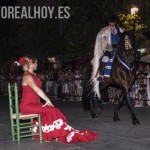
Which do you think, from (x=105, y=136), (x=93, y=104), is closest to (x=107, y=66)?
(x=93, y=104)

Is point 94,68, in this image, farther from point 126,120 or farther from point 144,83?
point 144,83

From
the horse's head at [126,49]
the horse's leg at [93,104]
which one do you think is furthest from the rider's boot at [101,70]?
the horse's leg at [93,104]

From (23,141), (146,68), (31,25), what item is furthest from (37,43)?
(23,141)

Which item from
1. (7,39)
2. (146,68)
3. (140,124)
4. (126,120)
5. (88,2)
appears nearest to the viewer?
(140,124)

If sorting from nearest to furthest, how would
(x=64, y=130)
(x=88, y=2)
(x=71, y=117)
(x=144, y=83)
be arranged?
(x=64, y=130), (x=71, y=117), (x=144, y=83), (x=88, y=2)

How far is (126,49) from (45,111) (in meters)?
3.64

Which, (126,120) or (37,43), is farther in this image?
(37,43)

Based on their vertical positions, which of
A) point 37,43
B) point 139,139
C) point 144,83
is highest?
point 37,43

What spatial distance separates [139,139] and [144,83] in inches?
297

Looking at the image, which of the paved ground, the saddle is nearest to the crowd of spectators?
the saddle

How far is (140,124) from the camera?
34.9ft

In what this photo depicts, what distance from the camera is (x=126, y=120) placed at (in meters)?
11.5

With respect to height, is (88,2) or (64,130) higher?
(88,2)

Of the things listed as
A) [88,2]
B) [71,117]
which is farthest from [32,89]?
[88,2]
